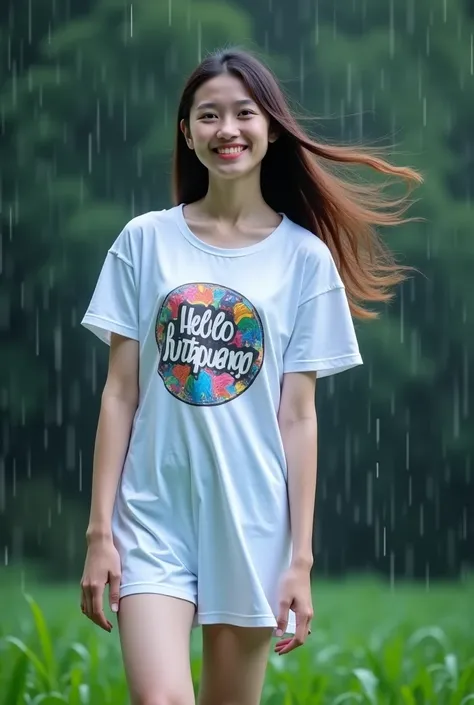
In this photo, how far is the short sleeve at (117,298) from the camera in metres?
2.06

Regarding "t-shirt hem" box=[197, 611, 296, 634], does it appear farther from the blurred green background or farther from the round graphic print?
the blurred green background

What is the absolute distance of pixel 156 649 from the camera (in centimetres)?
185

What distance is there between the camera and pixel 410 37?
7719 mm

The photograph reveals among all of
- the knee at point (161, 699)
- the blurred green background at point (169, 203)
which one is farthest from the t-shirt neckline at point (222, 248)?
the blurred green background at point (169, 203)

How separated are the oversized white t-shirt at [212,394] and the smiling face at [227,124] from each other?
0.43 feet

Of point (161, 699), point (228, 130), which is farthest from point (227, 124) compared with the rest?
point (161, 699)

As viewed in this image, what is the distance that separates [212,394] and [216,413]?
0.10ft

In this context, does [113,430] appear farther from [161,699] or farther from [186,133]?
[186,133]

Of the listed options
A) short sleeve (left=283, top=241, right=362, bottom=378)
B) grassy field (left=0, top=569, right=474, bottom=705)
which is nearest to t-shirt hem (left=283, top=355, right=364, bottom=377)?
short sleeve (left=283, top=241, right=362, bottom=378)

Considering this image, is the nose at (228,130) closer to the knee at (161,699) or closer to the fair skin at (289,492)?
the fair skin at (289,492)

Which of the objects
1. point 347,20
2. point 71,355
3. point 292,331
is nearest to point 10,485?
point 71,355

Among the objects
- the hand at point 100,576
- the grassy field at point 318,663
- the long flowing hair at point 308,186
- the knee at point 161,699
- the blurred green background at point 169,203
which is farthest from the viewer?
the blurred green background at point 169,203

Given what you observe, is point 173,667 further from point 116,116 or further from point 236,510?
point 116,116

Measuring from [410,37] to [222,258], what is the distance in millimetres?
6027
